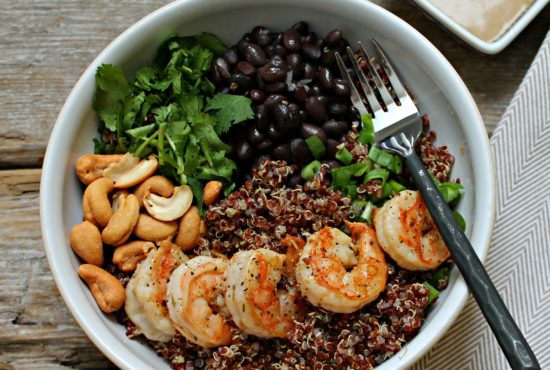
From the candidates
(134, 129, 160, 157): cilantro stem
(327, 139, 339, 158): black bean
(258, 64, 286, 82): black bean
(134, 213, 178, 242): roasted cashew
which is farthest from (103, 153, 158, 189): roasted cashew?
(327, 139, 339, 158): black bean

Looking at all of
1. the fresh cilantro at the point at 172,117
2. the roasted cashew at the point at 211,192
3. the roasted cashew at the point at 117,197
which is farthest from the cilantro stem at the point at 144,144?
the roasted cashew at the point at 211,192

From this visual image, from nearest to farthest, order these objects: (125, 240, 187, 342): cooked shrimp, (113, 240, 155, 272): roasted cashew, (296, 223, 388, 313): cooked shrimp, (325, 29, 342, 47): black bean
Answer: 1. (296, 223, 388, 313): cooked shrimp
2. (125, 240, 187, 342): cooked shrimp
3. (113, 240, 155, 272): roasted cashew
4. (325, 29, 342, 47): black bean

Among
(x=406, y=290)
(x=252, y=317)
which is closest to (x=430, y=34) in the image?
(x=406, y=290)

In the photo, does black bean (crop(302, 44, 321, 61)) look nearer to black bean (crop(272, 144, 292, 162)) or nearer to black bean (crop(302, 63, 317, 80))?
black bean (crop(302, 63, 317, 80))

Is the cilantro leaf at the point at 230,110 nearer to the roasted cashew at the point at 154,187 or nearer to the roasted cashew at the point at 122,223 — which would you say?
the roasted cashew at the point at 154,187

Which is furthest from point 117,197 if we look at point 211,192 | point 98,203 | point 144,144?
point 211,192

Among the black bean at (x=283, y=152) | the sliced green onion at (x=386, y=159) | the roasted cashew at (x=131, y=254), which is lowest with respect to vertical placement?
the roasted cashew at (x=131, y=254)

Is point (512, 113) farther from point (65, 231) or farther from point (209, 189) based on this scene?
point (65, 231)

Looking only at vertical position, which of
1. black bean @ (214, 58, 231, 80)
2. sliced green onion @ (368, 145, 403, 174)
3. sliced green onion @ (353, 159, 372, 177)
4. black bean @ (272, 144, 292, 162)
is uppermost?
black bean @ (214, 58, 231, 80)
